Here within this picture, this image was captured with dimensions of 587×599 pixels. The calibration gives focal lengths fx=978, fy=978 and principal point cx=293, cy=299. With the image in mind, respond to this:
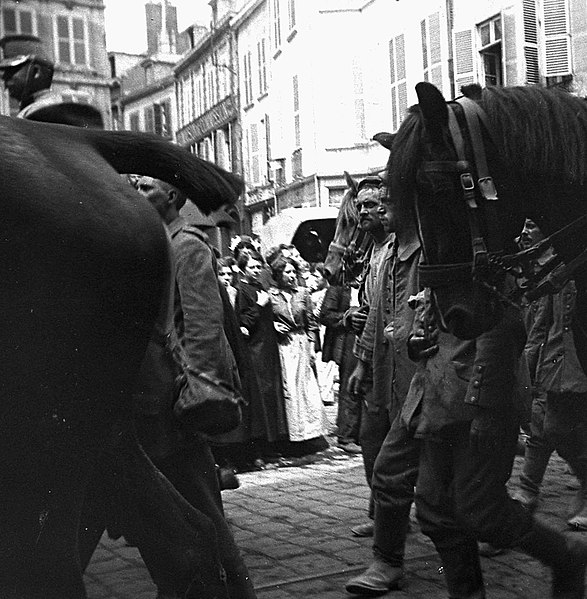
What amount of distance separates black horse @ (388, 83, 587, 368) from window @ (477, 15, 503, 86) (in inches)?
587

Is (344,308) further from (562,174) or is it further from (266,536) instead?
(562,174)

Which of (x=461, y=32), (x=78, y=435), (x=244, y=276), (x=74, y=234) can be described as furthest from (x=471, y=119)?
(x=461, y=32)

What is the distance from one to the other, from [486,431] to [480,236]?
0.71 meters

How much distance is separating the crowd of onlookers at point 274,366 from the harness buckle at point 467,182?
5.17 meters

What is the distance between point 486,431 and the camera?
336 cm

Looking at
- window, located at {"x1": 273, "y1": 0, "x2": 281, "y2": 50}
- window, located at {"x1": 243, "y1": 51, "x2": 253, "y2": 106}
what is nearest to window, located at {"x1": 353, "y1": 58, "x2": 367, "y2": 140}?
window, located at {"x1": 273, "y1": 0, "x2": 281, "y2": 50}

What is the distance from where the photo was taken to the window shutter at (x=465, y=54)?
58.2 ft

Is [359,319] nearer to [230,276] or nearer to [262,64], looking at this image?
[230,276]

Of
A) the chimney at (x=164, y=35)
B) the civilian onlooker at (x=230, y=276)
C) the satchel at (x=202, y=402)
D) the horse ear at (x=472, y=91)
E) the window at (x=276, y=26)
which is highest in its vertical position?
the chimney at (x=164, y=35)

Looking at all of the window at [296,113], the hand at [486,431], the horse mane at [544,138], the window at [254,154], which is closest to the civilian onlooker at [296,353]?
the hand at [486,431]

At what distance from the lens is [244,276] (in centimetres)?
879

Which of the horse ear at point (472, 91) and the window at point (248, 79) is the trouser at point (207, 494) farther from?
the window at point (248, 79)

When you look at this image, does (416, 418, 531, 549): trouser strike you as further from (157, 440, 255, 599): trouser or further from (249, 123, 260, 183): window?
(249, 123, 260, 183): window

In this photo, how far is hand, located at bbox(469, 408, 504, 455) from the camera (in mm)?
3359
